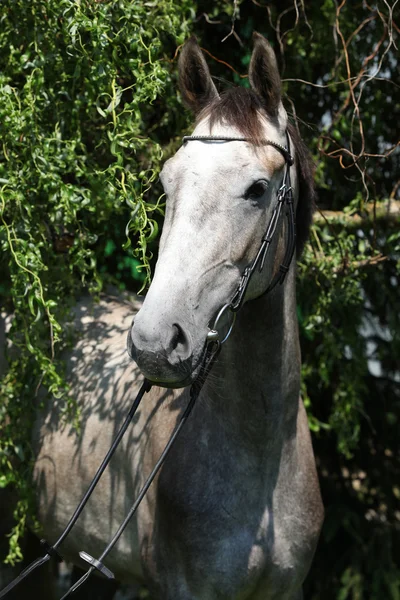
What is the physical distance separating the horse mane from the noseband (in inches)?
2.3

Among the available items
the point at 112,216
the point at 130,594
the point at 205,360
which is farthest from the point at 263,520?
the point at 130,594

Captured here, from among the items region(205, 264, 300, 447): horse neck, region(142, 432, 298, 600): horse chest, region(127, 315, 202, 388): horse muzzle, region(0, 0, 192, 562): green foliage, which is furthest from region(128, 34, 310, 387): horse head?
region(142, 432, 298, 600): horse chest

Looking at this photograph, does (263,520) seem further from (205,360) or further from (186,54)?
(186,54)

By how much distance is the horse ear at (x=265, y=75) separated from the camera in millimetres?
2316

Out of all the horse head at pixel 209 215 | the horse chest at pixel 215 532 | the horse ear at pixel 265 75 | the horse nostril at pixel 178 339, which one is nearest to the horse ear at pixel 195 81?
the horse head at pixel 209 215

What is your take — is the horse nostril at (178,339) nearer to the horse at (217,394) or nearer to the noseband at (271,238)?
the horse at (217,394)

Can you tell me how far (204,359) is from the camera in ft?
6.93

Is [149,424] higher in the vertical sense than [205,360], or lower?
lower

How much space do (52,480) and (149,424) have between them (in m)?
0.65

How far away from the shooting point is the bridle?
2.05 metres

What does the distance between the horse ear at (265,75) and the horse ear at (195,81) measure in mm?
191

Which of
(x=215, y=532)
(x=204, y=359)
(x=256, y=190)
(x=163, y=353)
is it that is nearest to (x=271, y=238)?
(x=256, y=190)

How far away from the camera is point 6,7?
2826 millimetres

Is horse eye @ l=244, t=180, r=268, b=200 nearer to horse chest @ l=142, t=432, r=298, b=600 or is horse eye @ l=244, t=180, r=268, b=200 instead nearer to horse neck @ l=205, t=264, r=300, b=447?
horse neck @ l=205, t=264, r=300, b=447
